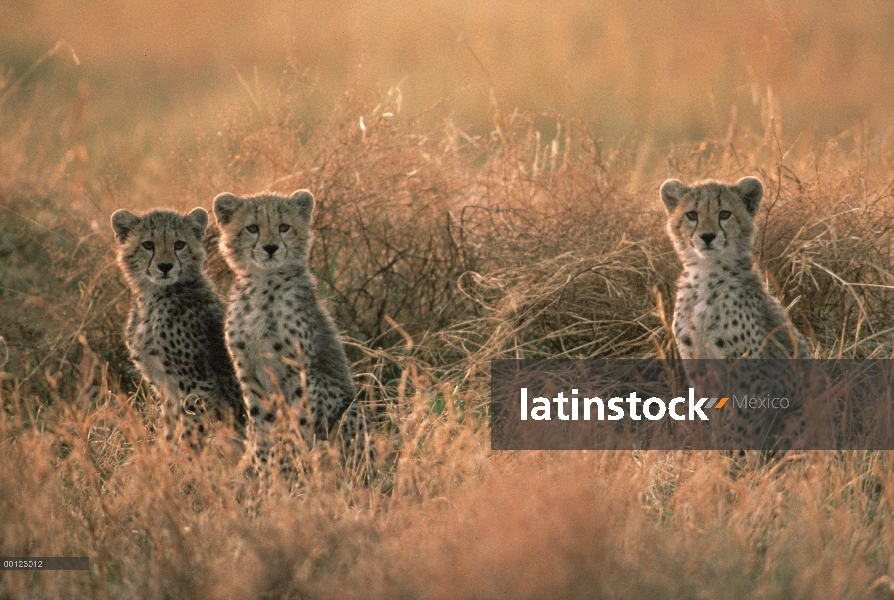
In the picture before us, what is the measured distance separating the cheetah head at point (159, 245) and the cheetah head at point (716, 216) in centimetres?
201

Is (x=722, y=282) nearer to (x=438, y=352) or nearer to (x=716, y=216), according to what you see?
(x=716, y=216)

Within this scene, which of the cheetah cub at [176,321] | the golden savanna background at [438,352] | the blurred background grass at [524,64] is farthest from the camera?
the blurred background grass at [524,64]

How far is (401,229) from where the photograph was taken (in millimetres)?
5762

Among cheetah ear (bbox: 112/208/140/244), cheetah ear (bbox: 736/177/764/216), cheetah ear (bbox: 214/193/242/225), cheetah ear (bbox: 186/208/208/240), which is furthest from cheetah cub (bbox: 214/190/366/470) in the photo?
cheetah ear (bbox: 736/177/764/216)

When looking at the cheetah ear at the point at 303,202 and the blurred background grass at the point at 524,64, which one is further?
the blurred background grass at the point at 524,64

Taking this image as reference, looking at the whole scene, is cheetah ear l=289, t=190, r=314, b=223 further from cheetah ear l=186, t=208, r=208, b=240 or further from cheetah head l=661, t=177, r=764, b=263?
cheetah head l=661, t=177, r=764, b=263

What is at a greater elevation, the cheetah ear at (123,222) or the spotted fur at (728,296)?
the cheetah ear at (123,222)

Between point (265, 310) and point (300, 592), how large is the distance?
4.81 ft

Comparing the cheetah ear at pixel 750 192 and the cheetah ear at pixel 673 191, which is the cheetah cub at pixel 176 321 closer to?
the cheetah ear at pixel 673 191

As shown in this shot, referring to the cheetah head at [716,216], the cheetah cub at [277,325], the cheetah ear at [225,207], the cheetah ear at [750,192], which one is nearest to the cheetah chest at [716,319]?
the cheetah head at [716,216]

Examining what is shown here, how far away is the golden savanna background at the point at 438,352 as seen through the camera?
306 centimetres

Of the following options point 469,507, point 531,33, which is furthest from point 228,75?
point 469,507

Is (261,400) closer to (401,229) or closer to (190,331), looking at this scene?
(190,331)

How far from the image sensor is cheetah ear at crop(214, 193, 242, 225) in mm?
4262
